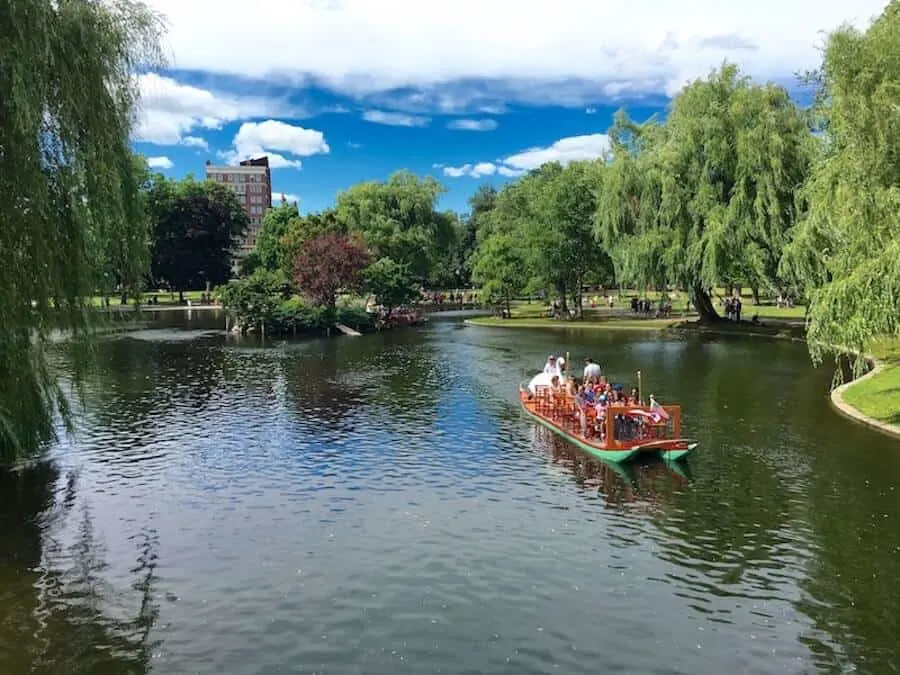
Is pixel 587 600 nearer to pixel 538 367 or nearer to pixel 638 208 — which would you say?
pixel 538 367

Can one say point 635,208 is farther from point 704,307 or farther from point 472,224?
point 472,224

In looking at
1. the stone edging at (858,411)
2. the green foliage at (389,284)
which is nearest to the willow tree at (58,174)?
the stone edging at (858,411)

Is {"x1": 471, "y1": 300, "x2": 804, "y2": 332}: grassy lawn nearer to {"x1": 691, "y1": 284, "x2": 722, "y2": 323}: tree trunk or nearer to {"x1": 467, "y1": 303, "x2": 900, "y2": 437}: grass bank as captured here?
{"x1": 467, "y1": 303, "x2": 900, "y2": 437}: grass bank

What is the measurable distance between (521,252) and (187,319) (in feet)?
120

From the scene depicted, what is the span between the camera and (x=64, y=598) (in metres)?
12.7

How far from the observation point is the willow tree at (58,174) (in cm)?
1388

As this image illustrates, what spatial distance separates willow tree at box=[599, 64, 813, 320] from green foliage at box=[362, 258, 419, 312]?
77.7 ft

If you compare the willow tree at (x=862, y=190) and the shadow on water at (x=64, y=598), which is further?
the willow tree at (x=862, y=190)

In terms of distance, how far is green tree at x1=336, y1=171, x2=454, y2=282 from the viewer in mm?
84188

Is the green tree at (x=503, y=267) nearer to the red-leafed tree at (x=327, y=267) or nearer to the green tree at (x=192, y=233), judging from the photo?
the red-leafed tree at (x=327, y=267)

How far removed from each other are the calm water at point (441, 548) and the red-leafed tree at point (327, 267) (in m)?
35.3

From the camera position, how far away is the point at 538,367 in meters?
38.1

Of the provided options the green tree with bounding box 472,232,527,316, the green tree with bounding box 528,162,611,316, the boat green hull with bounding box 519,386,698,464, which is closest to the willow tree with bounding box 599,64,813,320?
the green tree with bounding box 528,162,611,316

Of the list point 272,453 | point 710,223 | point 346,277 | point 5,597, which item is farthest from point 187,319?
point 5,597
